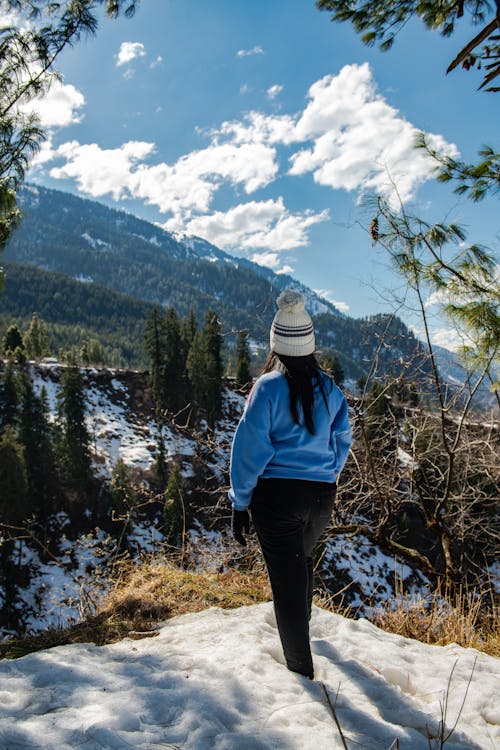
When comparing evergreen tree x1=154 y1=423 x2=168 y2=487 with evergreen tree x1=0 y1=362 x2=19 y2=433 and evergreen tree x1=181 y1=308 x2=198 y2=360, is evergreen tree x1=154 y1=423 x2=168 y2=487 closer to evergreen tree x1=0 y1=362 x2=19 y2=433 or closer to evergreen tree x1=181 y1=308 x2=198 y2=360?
evergreen tree x1=0 y1=362 x2=19 y2=433

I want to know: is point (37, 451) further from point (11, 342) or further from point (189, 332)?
point (189, 332)

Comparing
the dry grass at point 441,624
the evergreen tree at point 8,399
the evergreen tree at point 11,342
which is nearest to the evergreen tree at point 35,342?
the evergreen tree at point 11,342

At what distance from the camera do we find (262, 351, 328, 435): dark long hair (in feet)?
6.63

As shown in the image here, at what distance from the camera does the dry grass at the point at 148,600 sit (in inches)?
96.7

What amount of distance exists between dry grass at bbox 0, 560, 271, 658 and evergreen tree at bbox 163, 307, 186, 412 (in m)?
36.6

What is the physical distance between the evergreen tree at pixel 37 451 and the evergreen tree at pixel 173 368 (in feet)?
40.1

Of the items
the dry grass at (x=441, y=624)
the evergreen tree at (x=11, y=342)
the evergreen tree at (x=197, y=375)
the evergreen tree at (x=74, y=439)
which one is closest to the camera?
the dry grass at (x=441, y=624)

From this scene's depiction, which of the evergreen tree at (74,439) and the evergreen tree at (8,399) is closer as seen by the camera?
the evergreen tree at (74,439)

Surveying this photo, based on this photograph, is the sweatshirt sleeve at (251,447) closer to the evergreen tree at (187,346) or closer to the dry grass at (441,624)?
the dry grass at (441,624)

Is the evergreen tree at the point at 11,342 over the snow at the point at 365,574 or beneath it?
over

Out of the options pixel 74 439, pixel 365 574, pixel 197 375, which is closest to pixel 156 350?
pixel 197 375

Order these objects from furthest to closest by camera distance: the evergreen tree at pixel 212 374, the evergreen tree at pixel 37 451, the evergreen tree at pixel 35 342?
the evergreen tree at pixel 35 342 < the evergreen tree at pixel 212 374 < the evergreen tree at pixel 37 451

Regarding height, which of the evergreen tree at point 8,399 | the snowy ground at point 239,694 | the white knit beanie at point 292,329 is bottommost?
the evergreen tree at point 8,399

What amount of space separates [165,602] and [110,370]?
4389cm
